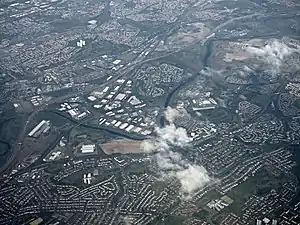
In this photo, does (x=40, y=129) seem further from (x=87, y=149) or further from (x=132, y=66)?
(x=132, y=66)

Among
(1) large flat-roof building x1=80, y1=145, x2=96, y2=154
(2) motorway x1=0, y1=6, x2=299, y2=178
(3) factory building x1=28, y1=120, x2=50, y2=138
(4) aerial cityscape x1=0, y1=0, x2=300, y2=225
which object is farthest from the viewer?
(3) factory building x1=28, y1=120, x2=50, y2=138

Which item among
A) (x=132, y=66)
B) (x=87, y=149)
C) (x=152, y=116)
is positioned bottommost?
(x=132, y=66)

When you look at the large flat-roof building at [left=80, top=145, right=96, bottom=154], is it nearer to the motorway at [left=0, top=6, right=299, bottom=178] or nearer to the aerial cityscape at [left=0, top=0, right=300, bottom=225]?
the aerial cityscape at [left=0, top=0, right=300, bottom=225]

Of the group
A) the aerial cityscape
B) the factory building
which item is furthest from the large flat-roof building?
the factory building

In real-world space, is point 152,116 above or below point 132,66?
above

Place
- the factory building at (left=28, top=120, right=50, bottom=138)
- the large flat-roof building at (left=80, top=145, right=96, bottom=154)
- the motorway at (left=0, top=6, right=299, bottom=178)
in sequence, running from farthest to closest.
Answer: the factory building at (left=28, top=120, right=50, bottom=138) → the motorway at (left=0, top=6, right=299, bottom=178) → the large flat-roof building at (left=80, top=145, right=96, bottom=154)

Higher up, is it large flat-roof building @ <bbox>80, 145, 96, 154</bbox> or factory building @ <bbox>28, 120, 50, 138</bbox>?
large flat-roof building @ <bbox>80, 145, 96, 154</bbox>

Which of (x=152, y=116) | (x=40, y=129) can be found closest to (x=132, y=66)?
(x=152, y=116)

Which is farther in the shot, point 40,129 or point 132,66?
point 132,66
